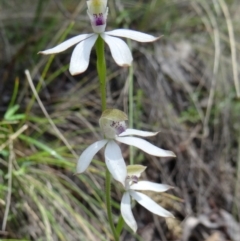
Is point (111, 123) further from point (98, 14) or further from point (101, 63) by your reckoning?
point (98, 14)

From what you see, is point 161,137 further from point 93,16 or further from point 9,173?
point 93,16

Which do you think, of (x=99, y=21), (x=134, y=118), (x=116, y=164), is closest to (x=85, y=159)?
(x=116, y=164)

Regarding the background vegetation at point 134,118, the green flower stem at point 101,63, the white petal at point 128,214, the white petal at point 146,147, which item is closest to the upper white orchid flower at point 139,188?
the white petal at point 128,214

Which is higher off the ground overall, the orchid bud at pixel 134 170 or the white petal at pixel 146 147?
the white petal at pixel 146 147

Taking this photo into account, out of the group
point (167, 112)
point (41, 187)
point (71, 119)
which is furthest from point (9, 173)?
point (167, 112)

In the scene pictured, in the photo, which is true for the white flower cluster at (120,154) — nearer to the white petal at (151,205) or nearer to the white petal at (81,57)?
the white petal at (151,205)

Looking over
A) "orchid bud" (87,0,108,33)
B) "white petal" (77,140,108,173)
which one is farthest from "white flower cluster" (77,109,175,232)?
"orchid bud" (87,0,108,33)
